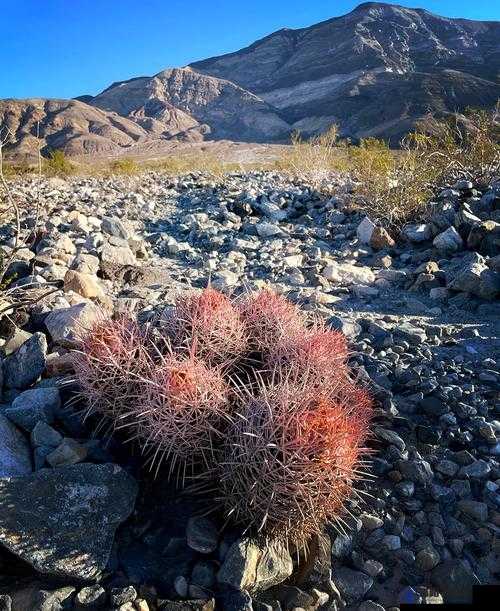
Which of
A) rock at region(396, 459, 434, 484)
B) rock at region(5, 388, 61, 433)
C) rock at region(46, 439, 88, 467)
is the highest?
rock at region(5, 388, 61, 433)

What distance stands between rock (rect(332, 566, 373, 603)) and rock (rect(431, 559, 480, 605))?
0.30 meters

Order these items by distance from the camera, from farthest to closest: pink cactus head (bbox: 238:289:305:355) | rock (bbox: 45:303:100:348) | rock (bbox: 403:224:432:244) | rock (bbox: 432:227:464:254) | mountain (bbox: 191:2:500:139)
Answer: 1. mountain (bbox: 191:2:500:139)
2. rock (bbox: 403:224:432:244)
3. rock (bbox: 432:227:464:254)
4. rock (bbox: 45:303:100:348)
5. pink cactus head (bbox: 238:289:305:355)

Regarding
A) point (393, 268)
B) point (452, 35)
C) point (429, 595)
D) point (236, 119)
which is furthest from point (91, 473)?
point (452, 35)

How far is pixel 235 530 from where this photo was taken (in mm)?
2270

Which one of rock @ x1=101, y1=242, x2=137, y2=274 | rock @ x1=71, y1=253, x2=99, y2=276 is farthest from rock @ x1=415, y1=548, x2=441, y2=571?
rock @ x1=101, y1=242, x2=137, y2=274

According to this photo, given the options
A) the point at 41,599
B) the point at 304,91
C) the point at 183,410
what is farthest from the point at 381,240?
the point at 304,91

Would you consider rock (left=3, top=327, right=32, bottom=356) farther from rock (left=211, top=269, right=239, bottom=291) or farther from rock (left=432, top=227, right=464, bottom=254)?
rock (left=432, top=227, right=464, bottom=254)

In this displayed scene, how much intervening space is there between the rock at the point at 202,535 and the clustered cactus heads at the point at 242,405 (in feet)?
0.38

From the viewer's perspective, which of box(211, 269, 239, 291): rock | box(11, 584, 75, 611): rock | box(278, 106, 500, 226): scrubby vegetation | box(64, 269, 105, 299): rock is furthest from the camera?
box(278, 106, 500, 226): scrubby vegetation

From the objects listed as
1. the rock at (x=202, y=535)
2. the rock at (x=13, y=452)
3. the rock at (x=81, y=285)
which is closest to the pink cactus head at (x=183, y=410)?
the rock at (x=202, y=535)

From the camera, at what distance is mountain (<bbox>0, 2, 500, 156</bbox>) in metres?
68.9

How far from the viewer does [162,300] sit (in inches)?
193

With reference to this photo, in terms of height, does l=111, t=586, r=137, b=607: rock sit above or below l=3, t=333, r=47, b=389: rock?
below

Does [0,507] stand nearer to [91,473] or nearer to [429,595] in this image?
[91,473]
